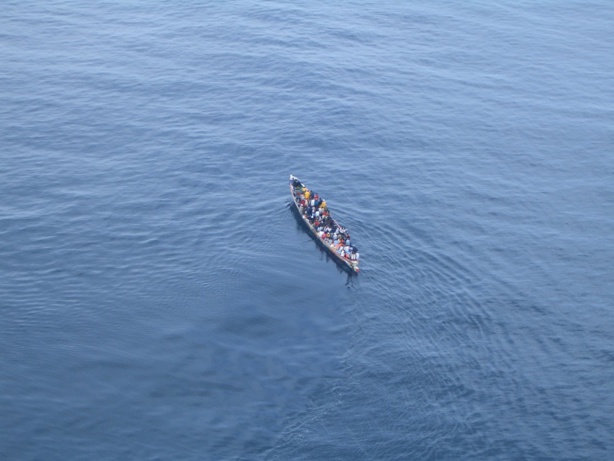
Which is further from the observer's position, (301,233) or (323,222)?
(301,233)

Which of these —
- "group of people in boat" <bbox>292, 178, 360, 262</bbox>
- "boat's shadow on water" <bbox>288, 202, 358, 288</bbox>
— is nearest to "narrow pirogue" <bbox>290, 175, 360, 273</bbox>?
"group of people in boat" <bbox>292, 178, 360, 262</bbox>

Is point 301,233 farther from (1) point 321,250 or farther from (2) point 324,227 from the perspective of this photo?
(1) point 321,250

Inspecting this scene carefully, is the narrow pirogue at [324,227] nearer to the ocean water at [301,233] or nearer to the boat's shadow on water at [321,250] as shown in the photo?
the boat's shadow on water at [321,250]

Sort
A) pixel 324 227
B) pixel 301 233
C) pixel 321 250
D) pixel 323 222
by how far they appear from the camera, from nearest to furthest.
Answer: pixel 321 250, pixel 324 227, pixel 323 222, pixel 301 233

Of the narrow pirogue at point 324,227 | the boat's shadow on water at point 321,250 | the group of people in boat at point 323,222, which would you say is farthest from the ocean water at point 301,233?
the group of people in boat at point 323,222

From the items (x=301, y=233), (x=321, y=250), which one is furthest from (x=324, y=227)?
(x=301, y=233)

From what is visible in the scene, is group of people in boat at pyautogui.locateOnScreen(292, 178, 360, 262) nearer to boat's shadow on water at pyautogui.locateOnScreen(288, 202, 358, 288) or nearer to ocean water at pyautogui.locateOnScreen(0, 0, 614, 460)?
boat's shadow on water at pyautogui.locateOnScreen(288, 202, 358, 288)

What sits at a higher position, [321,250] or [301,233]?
[301,233]
